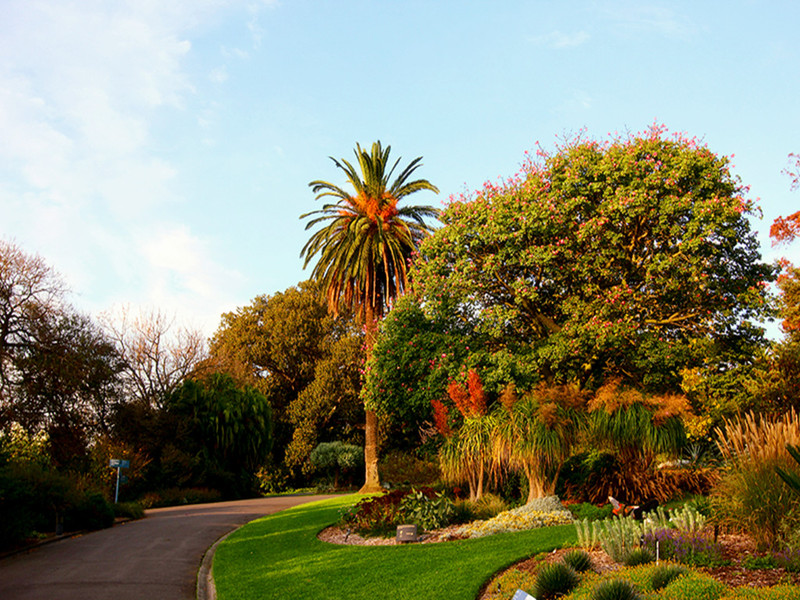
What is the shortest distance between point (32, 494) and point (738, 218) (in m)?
19.5

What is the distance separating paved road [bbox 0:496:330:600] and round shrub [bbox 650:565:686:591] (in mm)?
7103

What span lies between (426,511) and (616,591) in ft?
27.7

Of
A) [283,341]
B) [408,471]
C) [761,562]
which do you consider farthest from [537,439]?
[283,341]

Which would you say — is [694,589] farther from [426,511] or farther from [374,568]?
[426,511]

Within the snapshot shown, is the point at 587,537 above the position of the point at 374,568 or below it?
above

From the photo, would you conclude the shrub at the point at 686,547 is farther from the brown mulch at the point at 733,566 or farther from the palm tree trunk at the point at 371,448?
the palm tree trunk at the point at 371,448

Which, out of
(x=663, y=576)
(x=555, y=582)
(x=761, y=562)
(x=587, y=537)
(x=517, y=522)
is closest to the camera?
(x=663, y=576)

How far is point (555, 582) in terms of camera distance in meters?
7.36

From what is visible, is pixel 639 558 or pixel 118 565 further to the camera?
pixel 118 565

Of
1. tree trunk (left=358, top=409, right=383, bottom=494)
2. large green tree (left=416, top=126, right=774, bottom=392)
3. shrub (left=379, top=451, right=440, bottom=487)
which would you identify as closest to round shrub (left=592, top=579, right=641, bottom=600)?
large green tree (left=416, top=126, right=774, bottom=392)

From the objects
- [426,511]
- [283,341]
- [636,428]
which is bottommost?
[426,511]

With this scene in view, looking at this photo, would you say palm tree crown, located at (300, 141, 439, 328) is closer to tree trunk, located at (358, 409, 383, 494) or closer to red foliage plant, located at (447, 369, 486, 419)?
tree trunk, located at (358, 409, 383, 494)

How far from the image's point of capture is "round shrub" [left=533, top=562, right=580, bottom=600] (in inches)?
290

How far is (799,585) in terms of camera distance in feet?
21.7
